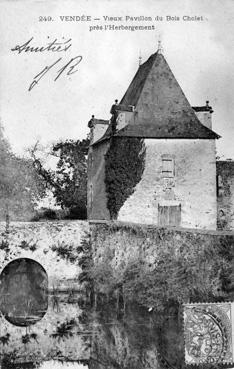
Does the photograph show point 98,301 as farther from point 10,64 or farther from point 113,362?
point 10,64

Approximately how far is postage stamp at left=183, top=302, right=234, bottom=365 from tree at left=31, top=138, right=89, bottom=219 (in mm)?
10138

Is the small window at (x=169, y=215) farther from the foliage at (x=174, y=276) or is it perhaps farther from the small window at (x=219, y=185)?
the foliage at (x=174, y=276)

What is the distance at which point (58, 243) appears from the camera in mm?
13117

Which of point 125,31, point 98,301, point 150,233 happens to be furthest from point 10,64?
point 98,301

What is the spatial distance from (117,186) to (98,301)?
3507 millimetres

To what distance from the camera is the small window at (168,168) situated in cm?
1451

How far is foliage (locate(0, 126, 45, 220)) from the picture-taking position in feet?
53.1

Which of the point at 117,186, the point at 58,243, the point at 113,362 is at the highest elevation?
the point at 117,186

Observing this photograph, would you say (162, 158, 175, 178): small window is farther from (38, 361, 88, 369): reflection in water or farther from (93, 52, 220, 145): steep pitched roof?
(38, 361, 88, 369): reflection in water

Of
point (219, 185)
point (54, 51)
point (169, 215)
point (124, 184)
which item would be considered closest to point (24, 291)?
point (124, 184)

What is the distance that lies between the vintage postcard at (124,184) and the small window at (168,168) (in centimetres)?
3

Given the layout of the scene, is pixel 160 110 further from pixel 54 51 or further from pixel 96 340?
pixel 96 340
